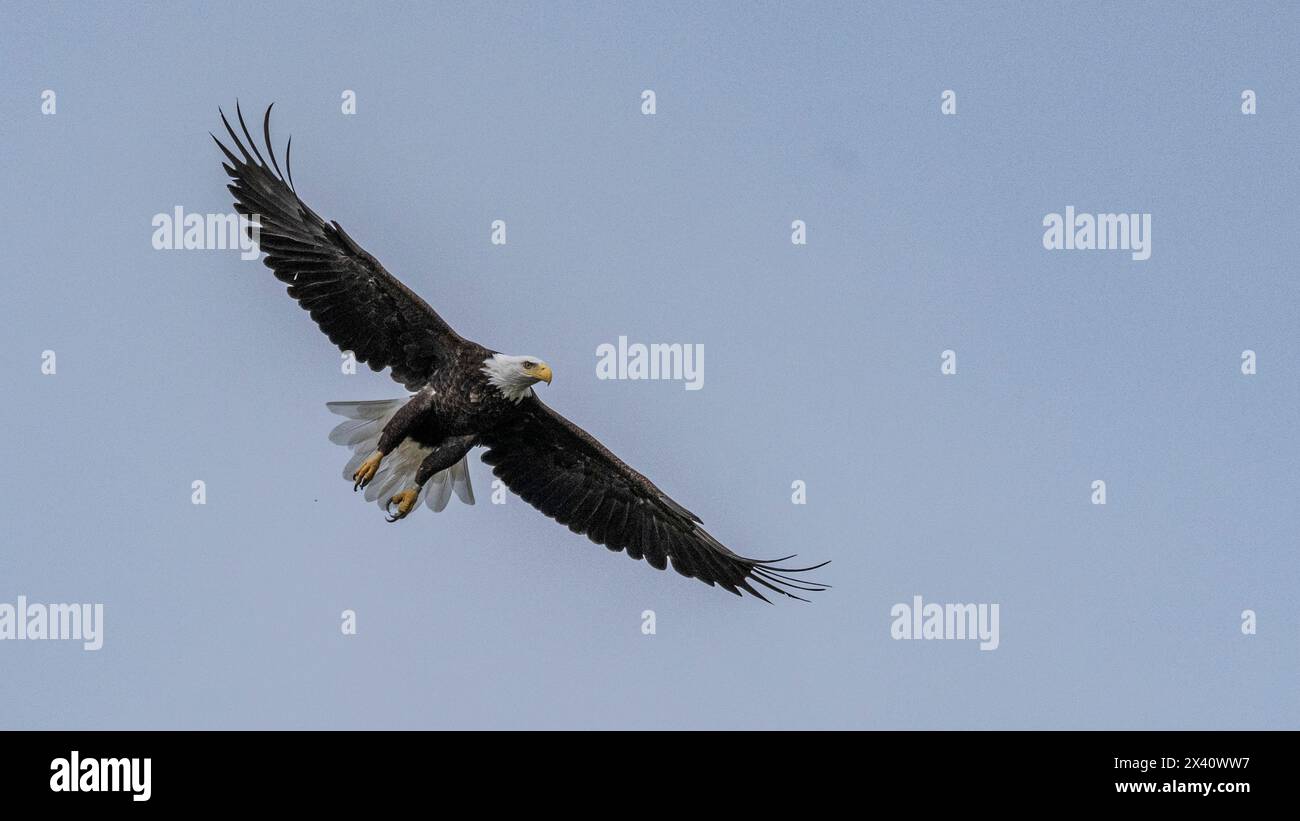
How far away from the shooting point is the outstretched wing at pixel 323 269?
13391mm

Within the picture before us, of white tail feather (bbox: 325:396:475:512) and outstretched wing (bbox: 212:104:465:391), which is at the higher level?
outstretched wing (bbox: 212:104:465:391)

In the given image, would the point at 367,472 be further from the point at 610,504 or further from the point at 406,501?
the point at 610,504

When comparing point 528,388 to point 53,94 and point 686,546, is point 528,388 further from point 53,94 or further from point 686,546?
point 53,94

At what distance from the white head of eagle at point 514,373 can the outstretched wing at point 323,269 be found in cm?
33

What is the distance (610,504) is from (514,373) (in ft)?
5.43

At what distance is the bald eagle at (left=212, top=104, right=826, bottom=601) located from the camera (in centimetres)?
1342

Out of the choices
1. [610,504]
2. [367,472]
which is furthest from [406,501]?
[610,504]

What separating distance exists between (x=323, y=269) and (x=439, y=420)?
1.32 m

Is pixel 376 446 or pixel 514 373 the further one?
pixel 376 446

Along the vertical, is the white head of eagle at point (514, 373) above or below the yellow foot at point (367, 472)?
above

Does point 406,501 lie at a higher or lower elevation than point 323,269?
lower

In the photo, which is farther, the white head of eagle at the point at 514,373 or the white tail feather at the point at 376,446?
the white tail feather at the point at 376,446

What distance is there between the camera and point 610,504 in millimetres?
14641

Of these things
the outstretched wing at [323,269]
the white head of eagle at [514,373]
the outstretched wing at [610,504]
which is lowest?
the outstretched wing at [610,504]
